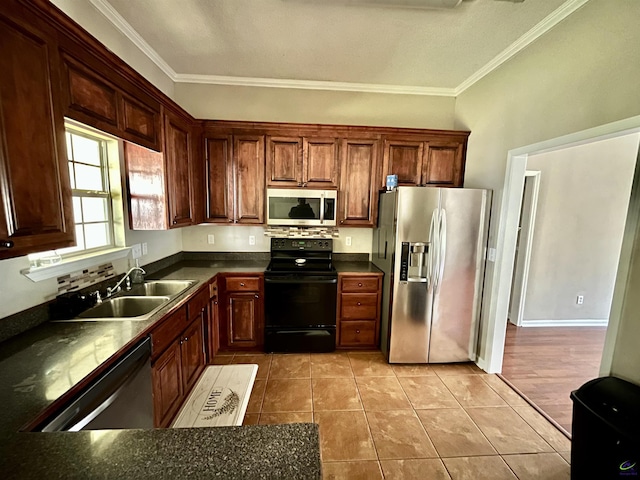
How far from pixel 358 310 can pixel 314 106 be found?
2431 millimetres

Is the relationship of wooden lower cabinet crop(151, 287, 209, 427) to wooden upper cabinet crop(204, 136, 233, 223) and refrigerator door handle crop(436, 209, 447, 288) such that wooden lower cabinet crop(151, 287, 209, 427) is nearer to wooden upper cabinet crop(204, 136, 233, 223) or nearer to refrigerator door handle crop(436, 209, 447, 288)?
wooden upper cabinet crop(204, 136, 233, 223)

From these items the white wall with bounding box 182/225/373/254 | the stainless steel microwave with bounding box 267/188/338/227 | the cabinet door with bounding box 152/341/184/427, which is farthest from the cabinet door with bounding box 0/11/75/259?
the white wall with bounding box 182/225/373/254

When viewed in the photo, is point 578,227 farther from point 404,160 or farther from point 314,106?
point 314,106

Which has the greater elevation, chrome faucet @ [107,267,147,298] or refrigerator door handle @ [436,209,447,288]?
refrigerator door handle @ [436,209,447,288]

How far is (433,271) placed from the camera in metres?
2.61

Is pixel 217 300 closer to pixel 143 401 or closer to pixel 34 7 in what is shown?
pixel 143 401

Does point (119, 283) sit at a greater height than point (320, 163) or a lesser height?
lesser

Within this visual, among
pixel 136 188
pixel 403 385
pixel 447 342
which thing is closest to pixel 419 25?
pixel 136 188

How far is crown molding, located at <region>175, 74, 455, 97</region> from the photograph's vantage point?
3.06 meters

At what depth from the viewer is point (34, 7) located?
1.10 meters

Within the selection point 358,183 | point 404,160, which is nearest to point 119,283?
point 358,183

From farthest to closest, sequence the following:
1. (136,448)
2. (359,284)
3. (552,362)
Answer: (359,284)
(552,362)
(136,448)

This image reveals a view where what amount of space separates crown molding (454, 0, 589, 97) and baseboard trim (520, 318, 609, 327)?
317 cm

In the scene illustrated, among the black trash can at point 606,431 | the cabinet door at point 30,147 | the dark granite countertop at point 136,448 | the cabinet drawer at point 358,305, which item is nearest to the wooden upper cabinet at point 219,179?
the cabinet drawer at point 358,305
